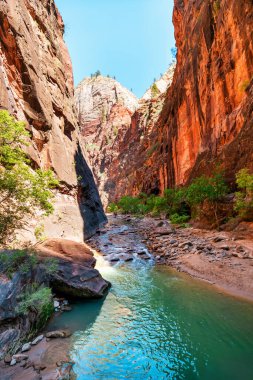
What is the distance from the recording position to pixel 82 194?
23172mm

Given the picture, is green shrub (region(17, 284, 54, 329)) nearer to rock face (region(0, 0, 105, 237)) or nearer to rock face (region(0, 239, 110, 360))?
rock face (region(0, 239, 110, 360))

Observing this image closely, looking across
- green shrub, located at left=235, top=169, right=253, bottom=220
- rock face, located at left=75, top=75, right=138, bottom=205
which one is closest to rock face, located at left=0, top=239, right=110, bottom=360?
green shrub, located at left=235, top=169, right=253, bottom=220

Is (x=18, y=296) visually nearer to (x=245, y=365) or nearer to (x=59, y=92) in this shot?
(x=245, y=365)

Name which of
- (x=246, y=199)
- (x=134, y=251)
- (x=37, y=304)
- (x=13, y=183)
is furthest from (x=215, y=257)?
(x=13, y=183)

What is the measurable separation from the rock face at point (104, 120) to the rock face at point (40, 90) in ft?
201

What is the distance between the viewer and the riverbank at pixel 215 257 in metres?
9.03

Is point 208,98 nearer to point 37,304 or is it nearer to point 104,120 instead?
point 37,304

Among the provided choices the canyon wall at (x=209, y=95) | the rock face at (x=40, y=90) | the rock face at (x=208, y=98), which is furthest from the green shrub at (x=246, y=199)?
the rock face at (x=40, y=90)

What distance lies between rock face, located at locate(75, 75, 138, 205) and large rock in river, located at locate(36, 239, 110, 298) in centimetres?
7365

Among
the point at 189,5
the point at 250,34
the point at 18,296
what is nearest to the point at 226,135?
the point at 250,34

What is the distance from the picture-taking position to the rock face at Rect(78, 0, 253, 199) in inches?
818

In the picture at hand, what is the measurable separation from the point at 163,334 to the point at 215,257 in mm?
6675

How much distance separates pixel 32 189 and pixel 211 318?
735 cm

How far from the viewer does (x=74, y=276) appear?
28.0 feet
